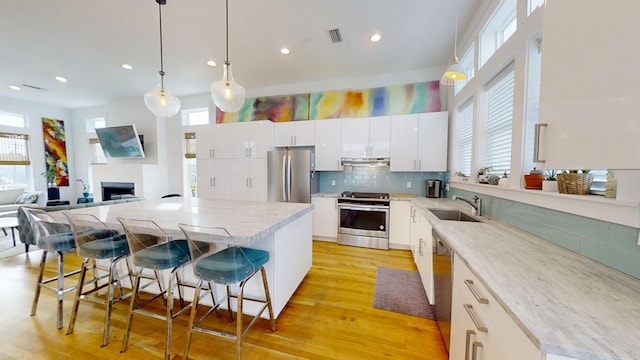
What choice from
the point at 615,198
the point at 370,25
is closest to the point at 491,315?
the point at 615,198

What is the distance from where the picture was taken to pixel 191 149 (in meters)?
5.46

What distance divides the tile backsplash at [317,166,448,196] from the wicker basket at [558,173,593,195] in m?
2.51

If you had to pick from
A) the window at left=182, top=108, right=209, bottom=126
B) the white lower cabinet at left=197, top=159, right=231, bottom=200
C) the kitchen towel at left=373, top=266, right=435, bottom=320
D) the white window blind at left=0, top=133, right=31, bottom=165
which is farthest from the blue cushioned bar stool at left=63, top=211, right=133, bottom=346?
the white window blind at left=0, top=133, right=31, bottom=165

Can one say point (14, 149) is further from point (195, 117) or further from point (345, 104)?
point (345, 104)

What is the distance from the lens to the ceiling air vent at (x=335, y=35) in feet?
8.98

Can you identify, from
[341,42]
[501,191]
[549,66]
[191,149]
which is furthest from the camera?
[191,149]

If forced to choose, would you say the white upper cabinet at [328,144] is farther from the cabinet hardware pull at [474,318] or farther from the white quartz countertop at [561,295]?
the cabinet hardware pull at [474,318]

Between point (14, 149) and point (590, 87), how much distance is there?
32.4 ft

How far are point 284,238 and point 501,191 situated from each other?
1878 mm

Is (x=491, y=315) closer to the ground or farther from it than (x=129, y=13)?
closer to the ground

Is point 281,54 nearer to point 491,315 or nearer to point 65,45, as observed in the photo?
point 65,45

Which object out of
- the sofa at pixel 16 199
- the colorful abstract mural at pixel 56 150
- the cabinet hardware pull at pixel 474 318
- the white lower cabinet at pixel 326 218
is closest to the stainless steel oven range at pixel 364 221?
the white lower cabinet at pixel 326 218

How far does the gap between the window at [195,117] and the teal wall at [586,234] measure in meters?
5.85

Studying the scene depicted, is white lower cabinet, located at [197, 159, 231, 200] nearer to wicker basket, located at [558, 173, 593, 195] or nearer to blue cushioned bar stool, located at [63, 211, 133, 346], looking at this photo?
blue cushioned bar stool, located at [63, 211, 133, 346]
